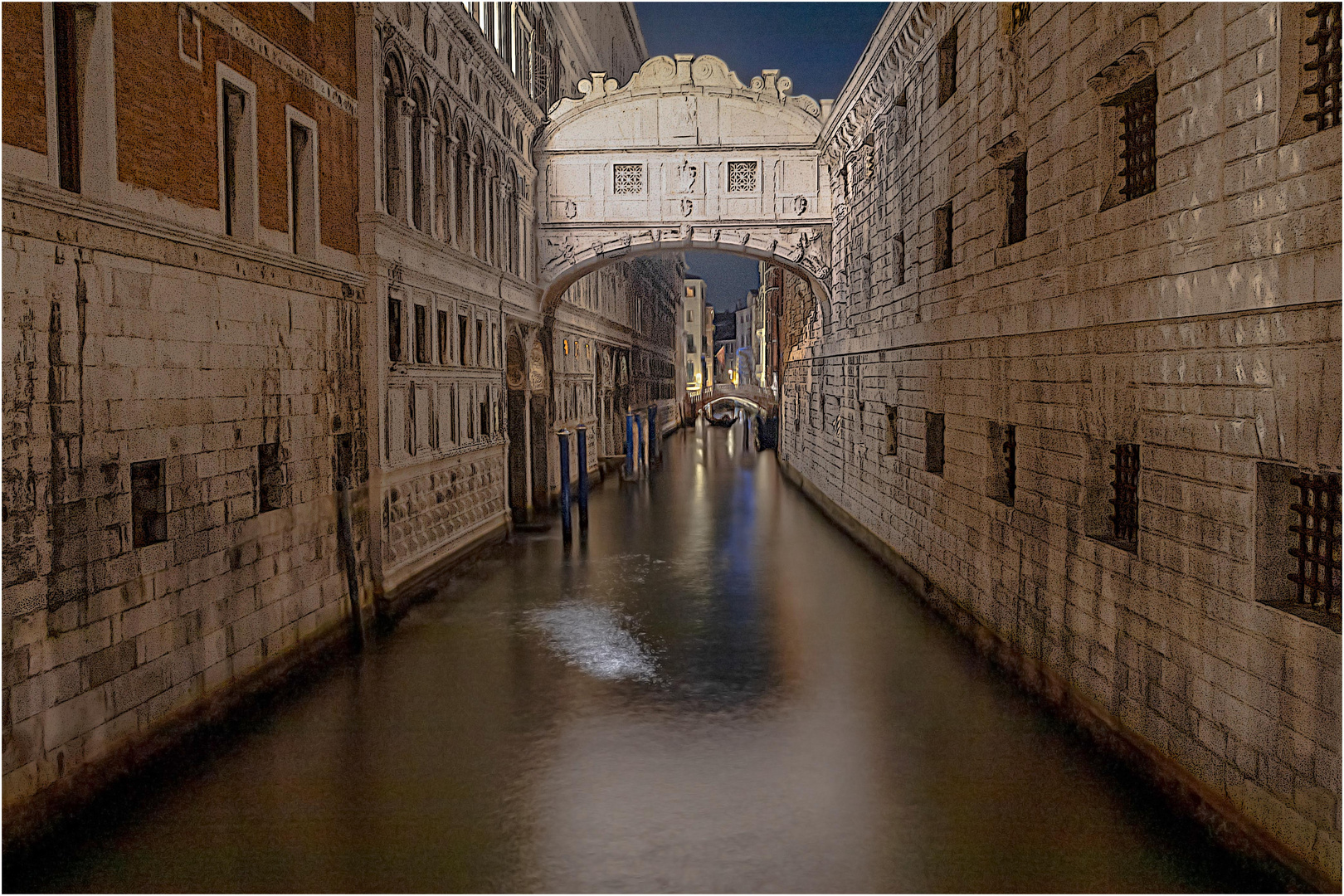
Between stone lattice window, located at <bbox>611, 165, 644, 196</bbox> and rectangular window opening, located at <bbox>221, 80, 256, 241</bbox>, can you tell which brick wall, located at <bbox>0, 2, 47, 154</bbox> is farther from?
stone lattice window, located at <bbox>611, 165, 644, 196</bbox>

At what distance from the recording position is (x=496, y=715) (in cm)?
761

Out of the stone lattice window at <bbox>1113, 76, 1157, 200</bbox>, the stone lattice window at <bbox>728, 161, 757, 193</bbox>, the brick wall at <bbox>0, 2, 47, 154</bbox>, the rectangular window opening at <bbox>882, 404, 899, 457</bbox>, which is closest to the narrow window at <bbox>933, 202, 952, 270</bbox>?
the rectangular window opening at <bbox>882, 404, 899, 457</bbox>

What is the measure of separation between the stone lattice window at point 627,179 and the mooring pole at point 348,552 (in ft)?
34.0

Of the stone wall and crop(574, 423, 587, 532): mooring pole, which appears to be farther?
crop(574, 423, 587, 532): mooring pole

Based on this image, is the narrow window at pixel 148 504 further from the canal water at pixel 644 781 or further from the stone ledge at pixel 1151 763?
the stone ledge at pixel 1151 763

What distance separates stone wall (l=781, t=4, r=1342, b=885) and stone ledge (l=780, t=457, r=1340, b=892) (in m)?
0.06

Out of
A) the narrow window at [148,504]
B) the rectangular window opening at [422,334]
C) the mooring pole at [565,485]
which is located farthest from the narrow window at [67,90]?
the mooring pole at [565,485]

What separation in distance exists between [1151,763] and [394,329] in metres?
8.57

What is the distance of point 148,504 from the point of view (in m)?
6.30

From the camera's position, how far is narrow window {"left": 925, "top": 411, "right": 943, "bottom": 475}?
10883 mm

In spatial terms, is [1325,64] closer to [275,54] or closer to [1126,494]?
[1126,494]

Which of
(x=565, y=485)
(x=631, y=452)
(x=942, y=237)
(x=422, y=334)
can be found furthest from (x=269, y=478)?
(x=631, y=452)

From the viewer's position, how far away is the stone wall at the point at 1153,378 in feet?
14.5

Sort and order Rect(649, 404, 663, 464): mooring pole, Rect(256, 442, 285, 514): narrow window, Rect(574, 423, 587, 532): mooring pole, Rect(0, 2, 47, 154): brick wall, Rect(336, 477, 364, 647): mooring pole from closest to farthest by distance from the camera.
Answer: Rect(0, 2, 47, 154): brick wall
Rect(256, 442, 285, 514): narrow window
Rect(336, 477, 364, 647): mooring pole
Rect(574, 423, 587, 532): mooring pole
Rect(649, 404, 663, 464): mooring pole
